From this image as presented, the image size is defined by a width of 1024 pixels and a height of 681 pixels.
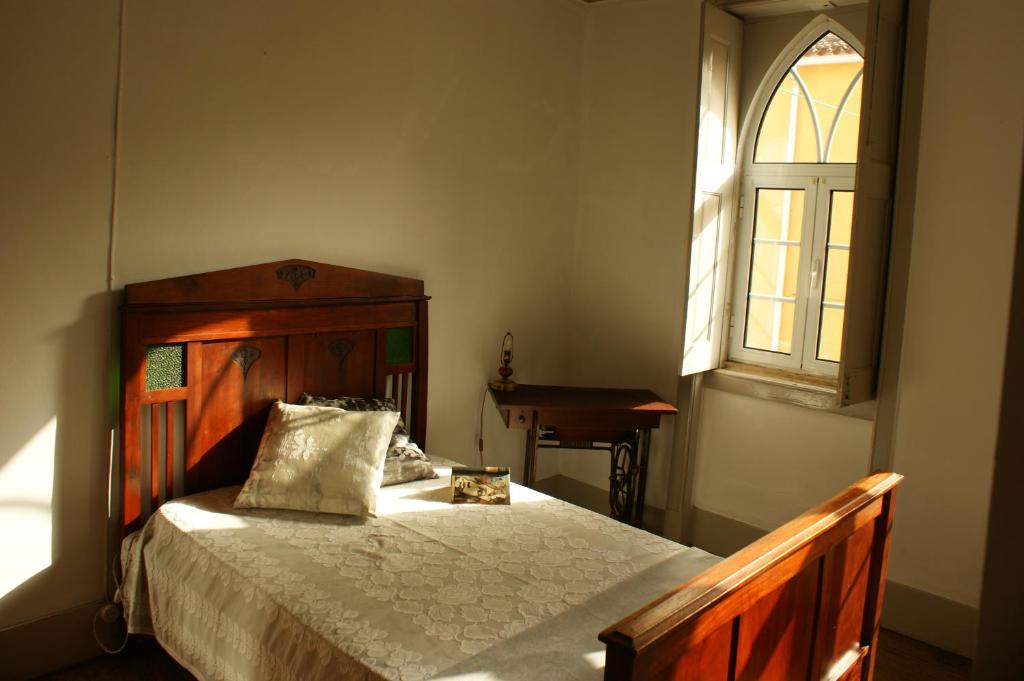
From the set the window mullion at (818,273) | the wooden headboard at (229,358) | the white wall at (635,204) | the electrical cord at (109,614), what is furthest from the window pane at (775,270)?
the electrical cord at (109,614)

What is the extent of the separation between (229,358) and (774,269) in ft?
8.79

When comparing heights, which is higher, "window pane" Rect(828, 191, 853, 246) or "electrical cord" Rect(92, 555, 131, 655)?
"window pane" Rect(828, 191, 853, 246)

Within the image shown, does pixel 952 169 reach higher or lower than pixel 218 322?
higher

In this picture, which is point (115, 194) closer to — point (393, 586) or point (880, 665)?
point (393, 586)

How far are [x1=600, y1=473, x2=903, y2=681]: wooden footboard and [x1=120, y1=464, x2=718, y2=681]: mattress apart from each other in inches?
14.4

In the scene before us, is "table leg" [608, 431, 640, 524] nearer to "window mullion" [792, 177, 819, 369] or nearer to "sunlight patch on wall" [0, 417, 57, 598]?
"window mullion" [792, 177, 819, 369]

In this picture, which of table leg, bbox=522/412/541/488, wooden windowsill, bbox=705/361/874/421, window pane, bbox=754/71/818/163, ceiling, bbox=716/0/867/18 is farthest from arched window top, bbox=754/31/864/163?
table leg, bbox=522/412/541/488

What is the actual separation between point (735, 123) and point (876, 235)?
1.08m

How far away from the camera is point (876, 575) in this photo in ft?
9.24

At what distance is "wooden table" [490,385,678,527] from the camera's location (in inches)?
159

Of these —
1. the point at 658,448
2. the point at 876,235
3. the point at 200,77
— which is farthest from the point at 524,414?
the point at 200,77

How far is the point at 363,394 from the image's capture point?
146 inches

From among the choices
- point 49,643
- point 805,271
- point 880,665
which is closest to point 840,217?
point 805,271

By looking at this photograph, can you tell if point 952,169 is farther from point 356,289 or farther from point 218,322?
point 218,322
